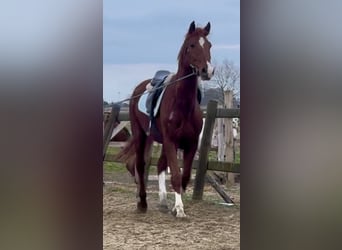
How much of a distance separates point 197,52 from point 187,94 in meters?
0.14

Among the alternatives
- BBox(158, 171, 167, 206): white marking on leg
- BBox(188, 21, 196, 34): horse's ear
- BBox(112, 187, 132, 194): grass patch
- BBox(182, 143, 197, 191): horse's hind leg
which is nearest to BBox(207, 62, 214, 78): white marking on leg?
BBox(188, 21, 196, 34): horse's ear

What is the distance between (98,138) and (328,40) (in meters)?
0.75

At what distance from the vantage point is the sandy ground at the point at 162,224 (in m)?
1.28

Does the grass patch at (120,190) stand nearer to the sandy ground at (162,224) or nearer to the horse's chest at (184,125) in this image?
the sandy ground at (162,224)

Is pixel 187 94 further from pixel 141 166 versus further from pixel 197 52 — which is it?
pixel 141 166

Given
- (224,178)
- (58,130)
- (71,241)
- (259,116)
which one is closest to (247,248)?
(224,178)

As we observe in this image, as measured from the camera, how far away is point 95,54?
1220 millimetres

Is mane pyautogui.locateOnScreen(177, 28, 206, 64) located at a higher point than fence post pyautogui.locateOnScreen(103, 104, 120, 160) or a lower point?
higher

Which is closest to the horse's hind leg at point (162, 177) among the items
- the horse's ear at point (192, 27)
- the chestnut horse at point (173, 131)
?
the chestnut horse at point (173, 131)

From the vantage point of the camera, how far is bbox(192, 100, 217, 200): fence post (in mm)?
1339

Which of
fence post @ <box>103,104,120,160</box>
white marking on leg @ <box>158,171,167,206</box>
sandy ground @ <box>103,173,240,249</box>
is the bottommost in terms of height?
sandy ground @ <box>103,173,240,249</box>

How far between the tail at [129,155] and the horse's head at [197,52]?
0.31 meters

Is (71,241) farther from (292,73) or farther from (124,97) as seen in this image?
(292,73)

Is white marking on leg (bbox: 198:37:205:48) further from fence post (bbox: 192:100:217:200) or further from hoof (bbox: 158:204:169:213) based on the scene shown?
hoof (bbox: 158:204:169:213)
